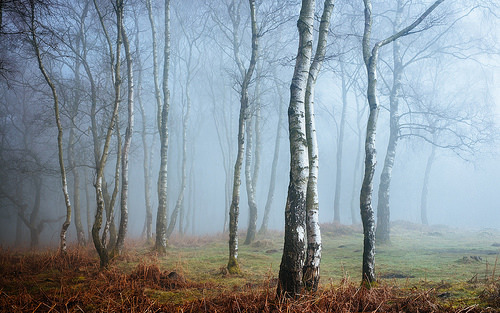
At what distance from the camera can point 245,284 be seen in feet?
19.9

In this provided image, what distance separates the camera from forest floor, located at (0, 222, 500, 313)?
3541 millimetres

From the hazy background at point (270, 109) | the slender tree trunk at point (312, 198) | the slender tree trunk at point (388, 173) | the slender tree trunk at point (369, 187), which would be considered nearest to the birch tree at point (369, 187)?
the slender tree trunk at point (369, 187)

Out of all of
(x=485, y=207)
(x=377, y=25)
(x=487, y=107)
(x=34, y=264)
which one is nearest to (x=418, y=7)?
(x=377, y=25)

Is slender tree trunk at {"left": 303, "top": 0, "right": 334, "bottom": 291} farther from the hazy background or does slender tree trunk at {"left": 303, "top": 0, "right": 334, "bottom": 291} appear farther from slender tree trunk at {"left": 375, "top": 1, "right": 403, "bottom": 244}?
slender tree trunk at {"left": 375, "top": 1, "right": 403, "bottom": 244}

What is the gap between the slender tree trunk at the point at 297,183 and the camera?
414 cm

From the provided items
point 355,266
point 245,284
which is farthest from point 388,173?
point 245,284

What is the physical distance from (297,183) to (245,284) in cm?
283

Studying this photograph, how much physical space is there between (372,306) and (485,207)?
63.1m

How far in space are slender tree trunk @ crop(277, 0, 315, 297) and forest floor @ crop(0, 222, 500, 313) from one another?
1.07 feet

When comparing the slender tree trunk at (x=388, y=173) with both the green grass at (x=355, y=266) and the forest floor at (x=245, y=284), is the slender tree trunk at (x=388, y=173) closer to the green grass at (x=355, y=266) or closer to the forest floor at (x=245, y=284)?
the green grass at (x=355, y=266)

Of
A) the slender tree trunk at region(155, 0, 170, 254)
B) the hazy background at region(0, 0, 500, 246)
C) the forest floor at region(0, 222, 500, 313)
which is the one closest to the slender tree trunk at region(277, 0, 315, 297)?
the forest floor at region(0, 222, 500, 313)

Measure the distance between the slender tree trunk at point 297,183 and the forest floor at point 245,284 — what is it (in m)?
0.33

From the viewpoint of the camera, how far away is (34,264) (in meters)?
7.49

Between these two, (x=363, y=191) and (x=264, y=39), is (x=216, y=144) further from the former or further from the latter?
(x=363, y=191)
